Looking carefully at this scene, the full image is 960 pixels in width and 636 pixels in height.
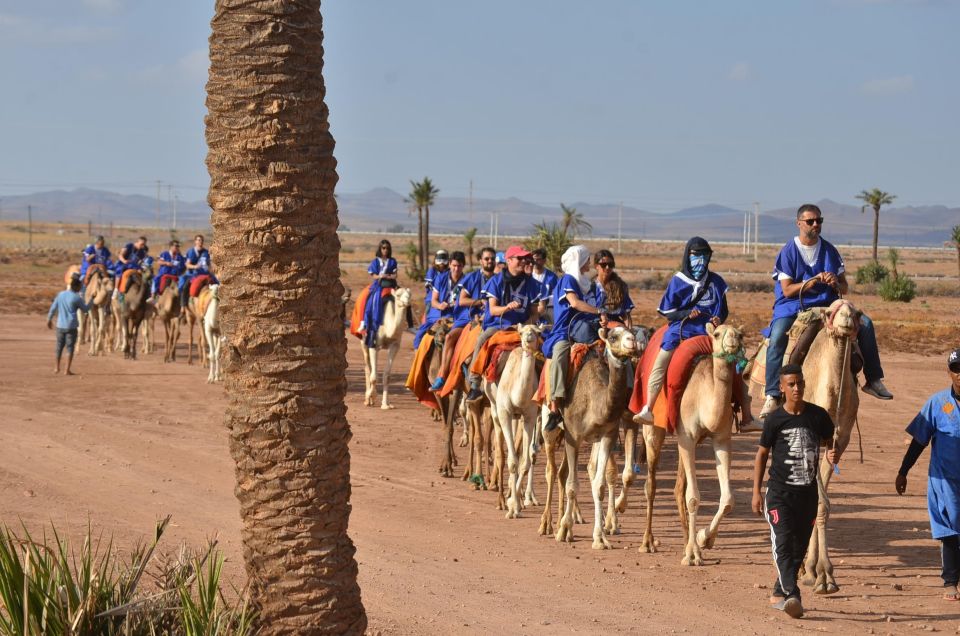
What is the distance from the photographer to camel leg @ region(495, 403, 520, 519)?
13992 mm

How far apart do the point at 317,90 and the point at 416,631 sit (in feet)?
13.8

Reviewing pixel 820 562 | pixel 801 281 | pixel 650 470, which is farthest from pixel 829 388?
pixel 650 470

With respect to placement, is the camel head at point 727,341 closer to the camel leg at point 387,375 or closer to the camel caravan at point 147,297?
the camel leg at point 387,375

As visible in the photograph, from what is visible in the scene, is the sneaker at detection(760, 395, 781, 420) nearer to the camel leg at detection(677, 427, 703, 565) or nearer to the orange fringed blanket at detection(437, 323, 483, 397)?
the camel leg at detection(677, 427, 703, 565)

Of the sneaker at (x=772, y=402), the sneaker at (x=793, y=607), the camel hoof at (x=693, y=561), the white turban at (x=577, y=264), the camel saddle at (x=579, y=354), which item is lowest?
the camel hoof at (x=693, y=561)

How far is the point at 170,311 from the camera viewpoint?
2900 centimetres

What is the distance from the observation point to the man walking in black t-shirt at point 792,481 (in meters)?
9.82

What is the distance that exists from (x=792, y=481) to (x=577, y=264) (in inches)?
162

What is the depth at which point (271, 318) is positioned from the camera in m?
7.16

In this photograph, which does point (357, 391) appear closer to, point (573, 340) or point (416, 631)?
point (573, 340)

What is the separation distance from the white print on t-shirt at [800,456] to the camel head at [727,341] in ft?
4.95

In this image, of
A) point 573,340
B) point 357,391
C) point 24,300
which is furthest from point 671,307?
point 24,300

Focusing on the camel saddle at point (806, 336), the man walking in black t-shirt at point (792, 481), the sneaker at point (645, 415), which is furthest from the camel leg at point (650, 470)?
the man walking in black t-shirt at point (792, 481)

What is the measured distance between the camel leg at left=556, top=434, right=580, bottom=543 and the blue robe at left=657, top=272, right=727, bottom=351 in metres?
1.51
